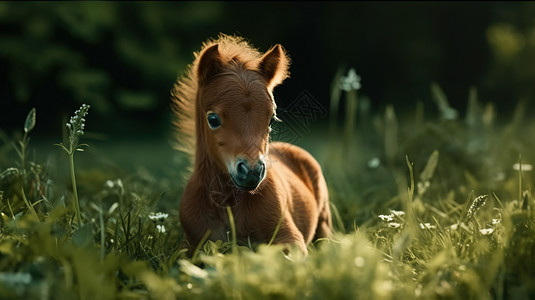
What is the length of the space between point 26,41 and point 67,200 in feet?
10.3

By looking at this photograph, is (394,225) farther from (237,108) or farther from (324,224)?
(237,108)

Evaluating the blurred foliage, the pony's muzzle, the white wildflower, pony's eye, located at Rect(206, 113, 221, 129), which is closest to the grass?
the white wildflower

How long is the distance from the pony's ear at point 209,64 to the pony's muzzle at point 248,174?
1.77 feet

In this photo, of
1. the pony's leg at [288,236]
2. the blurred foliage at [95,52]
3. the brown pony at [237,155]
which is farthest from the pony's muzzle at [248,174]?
the blurred foliage at [95,52]

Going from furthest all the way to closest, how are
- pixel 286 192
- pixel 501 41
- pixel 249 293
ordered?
pixel 501 41 < pixel 286 192 < pixel 249 293

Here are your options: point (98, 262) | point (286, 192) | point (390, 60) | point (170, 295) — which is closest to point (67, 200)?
point (286, 192)

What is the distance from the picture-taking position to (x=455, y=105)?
29.9 ft

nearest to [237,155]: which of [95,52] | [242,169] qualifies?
[242,169]

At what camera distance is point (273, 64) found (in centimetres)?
283

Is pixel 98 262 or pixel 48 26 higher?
pixel 48 26

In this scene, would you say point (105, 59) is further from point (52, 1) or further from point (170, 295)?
point (170, 295)

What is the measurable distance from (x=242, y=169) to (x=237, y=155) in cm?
7

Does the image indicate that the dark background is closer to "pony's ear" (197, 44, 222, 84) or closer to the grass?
the grass

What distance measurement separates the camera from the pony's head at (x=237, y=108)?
7.98 feet
